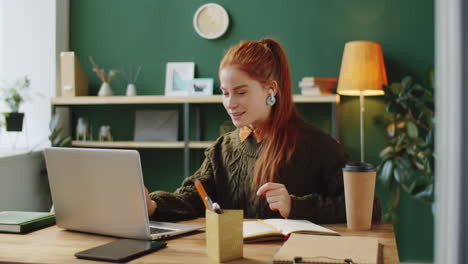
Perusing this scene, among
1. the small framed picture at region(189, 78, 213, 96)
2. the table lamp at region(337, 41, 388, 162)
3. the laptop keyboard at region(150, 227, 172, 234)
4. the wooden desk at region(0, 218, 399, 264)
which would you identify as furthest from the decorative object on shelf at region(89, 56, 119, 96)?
the laptop keyboard at region(150, 227, 172, 234)

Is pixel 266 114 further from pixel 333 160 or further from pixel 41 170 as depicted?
pixel 41 170

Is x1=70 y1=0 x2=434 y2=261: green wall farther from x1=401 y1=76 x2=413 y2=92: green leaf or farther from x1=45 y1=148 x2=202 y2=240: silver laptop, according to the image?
x1=45 y1=148 x2=202 y2=240: silver laptop

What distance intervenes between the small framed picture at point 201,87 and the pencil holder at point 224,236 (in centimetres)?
282

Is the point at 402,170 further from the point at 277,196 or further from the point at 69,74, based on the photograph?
the point at 69,74

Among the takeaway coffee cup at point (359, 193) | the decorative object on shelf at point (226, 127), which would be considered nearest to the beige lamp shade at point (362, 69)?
the decorative object on shelf at point (226, 127)

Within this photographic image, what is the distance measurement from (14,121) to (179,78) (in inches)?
48.6

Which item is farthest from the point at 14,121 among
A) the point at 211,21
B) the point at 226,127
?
the point at 211,21

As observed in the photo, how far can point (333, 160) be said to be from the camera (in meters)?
1.85

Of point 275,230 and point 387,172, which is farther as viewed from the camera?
point 387,172

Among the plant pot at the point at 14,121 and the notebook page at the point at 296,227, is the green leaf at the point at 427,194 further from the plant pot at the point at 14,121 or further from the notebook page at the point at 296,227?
the plant pot at the point at 14,121

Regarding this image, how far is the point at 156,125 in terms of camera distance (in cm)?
414

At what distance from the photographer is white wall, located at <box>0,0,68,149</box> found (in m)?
4.16

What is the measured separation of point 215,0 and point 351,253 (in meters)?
3.26

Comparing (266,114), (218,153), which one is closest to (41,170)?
(218,153)
